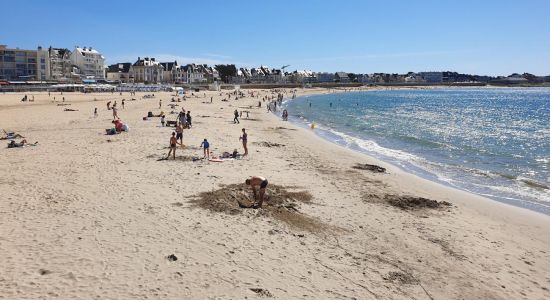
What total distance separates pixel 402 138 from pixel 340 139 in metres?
5.06

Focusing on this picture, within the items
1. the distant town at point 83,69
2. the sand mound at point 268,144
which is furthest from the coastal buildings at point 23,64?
the sand mound at point 268,144

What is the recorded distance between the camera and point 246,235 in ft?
31.6

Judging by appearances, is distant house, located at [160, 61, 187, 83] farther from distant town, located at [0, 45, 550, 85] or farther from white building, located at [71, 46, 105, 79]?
white building, located at [71, 46, 105, 79]

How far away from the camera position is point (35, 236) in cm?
891

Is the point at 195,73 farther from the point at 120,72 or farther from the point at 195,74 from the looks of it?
the point at 120,72

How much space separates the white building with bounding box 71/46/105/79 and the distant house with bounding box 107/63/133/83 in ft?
21.8

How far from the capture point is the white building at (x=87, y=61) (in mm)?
123438

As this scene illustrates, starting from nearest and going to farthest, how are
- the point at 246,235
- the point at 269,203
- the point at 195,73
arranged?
the point at 246,235
the point at 269,203
the point at 195,73

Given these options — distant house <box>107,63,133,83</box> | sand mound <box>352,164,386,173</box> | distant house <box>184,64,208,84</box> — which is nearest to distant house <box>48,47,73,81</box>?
distant house <box>107,63,133,83</box>

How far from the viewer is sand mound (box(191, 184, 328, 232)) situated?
35.6 ft

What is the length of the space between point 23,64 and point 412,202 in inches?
4707

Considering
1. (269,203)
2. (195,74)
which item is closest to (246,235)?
(269,203)

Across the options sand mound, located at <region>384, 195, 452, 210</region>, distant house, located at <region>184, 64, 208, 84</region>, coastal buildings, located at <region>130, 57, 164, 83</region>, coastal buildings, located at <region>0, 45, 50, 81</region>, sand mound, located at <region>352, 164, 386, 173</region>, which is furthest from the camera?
distant house, located at <region>184, 64, 208, 84</region>

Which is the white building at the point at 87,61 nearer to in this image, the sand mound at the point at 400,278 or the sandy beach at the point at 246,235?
the sandy beach at the point at 246,235
